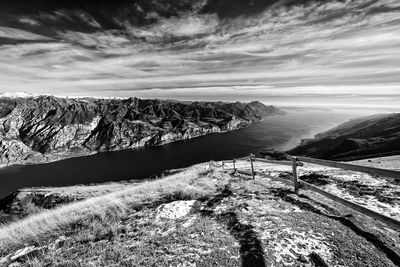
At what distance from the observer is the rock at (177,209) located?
7.00 meters

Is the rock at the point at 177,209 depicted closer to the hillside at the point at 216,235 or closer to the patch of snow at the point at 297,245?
the hillside at the point at 216,235

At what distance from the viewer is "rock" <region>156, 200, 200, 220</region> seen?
700 centimetres

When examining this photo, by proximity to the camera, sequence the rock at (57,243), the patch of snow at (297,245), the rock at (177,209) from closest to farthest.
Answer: the patch of snow at (297,245)
the rock at (57,243)
the rock at (177,209)

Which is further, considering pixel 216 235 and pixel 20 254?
pixel 20 254

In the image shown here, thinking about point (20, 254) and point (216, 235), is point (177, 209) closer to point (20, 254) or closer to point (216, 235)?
point (216, 235)

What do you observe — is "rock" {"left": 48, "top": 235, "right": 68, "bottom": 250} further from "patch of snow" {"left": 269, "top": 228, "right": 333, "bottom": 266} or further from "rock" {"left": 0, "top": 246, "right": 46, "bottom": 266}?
"patch of snow" {"left": 269, "top": 228, "right": 333, "bottom": 266}

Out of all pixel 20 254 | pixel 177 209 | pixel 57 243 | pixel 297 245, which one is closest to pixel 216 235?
pixel 297 245

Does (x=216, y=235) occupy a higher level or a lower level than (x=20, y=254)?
higher

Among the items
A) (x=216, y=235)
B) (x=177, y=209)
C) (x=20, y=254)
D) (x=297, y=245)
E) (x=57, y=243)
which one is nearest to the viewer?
(x=297, y=245)

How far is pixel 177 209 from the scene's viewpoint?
7.46m

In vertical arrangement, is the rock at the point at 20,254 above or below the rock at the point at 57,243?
below

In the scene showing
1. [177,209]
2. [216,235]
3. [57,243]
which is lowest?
[57,243]

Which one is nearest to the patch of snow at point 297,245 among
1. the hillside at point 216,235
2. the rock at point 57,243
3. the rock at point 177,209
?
the hillside at point 216,235

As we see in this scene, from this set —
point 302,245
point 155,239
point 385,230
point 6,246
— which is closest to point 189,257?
point 155,239
